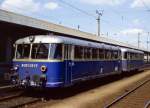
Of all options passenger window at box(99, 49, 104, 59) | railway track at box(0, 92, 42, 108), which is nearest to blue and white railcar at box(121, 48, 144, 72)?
passenger window at box(99, 49, 104, 59)

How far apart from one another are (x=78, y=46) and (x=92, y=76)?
3210mm

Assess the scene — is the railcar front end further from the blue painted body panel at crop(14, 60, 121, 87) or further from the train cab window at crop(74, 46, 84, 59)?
the train cab window at crop(74, 46, 84, 59)

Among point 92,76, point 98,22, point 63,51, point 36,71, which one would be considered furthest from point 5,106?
point 98,22

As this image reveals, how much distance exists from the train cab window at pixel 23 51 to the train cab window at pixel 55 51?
4.05 feet

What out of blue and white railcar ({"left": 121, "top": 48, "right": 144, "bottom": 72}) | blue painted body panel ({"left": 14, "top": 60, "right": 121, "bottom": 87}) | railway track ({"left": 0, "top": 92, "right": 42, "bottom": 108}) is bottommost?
railway track ({"left": 0, "top": 92, "right": 42, "bottom": 108})

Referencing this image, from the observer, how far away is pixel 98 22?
58.7m

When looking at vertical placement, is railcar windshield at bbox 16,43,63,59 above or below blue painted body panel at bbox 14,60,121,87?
above

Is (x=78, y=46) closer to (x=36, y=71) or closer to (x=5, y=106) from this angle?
(x=36, y=71)

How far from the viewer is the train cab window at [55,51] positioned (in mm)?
14672

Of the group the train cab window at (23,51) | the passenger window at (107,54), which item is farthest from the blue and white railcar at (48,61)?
the passenger window at (107,54)

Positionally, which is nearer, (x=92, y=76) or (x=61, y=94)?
(x=61, y=94)

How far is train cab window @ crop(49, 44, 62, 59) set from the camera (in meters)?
14.7

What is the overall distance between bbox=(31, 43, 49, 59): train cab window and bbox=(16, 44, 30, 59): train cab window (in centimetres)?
32

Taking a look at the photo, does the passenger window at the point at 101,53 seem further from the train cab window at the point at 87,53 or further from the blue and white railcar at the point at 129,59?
the blue and white railcar at the point at 129,59
